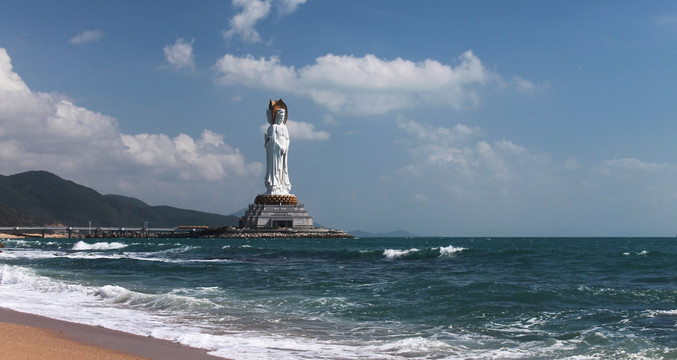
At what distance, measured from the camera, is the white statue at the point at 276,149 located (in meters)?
A: 98.6

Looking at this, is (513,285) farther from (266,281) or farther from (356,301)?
(266,281)

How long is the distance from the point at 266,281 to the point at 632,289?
37.4 ft

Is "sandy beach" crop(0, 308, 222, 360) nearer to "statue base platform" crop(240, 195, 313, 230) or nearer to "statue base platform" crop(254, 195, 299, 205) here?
"statue base platform" crop(240, 195, 313, 230)

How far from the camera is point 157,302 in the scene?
51.7 ft

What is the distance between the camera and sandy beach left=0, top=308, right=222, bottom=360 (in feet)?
28.5

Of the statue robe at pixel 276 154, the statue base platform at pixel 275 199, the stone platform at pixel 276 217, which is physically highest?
the statue robe at pixel 276 154

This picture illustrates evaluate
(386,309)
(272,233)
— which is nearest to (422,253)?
(386,309)

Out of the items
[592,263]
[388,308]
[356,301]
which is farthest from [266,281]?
[592,263]

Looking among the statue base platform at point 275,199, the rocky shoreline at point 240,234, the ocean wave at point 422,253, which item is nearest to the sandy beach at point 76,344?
the ocean wave at point 422,253

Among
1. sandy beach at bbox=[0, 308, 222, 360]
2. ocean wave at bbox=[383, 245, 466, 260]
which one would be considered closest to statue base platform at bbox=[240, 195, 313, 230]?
ocean wave at bbox=[383, 245, 466, 260]

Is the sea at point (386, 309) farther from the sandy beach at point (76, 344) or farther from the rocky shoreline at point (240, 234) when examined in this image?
the rocky shoreline at point (240, 234)

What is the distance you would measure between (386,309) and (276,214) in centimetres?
8353

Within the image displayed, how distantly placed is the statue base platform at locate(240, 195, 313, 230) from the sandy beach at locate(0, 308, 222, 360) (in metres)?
84.3

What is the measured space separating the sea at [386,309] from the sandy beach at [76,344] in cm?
48
